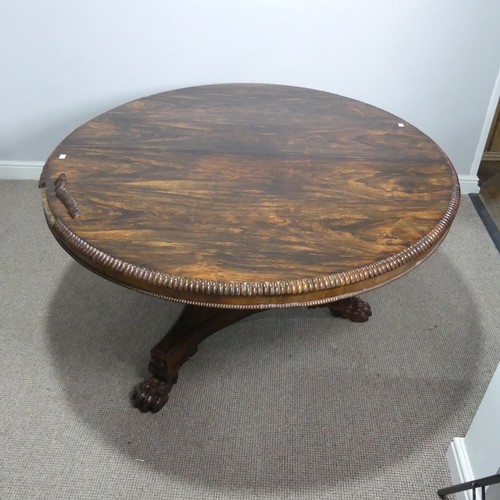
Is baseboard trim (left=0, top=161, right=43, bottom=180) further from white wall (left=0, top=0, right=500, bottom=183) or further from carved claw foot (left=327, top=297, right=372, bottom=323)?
carved claw foot (left=327, top=297, right=372, bottom=323)

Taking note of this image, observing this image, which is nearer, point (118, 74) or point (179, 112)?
point (179, 112)

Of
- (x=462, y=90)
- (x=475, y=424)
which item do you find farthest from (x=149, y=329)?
(x=462, y=90)

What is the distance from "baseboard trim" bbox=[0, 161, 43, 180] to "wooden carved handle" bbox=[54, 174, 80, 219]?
47.2 inches

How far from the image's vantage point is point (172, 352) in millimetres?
1333

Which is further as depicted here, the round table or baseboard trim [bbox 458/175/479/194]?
baseboard trim [bbox 458/175/479/194]

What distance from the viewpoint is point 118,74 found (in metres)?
1.93

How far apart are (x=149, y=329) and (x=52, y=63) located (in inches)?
42.9

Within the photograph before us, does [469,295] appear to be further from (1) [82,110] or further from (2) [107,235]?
(1) [82,110]

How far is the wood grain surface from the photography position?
2.99 ft

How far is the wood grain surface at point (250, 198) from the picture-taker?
912mm

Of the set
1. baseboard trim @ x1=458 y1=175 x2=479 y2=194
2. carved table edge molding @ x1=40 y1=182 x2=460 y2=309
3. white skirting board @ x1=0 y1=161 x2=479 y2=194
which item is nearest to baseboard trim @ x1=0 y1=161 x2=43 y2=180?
white skirting board @ x1=0 y1=161 x2=479 y2=194

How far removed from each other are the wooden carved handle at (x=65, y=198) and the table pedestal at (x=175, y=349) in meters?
0.44

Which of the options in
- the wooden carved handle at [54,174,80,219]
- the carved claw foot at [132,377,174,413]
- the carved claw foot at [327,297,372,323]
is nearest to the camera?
the wooden carved handle at [54,174,80,219]

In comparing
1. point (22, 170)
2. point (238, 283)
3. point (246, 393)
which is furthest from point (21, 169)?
point (238, 283)
